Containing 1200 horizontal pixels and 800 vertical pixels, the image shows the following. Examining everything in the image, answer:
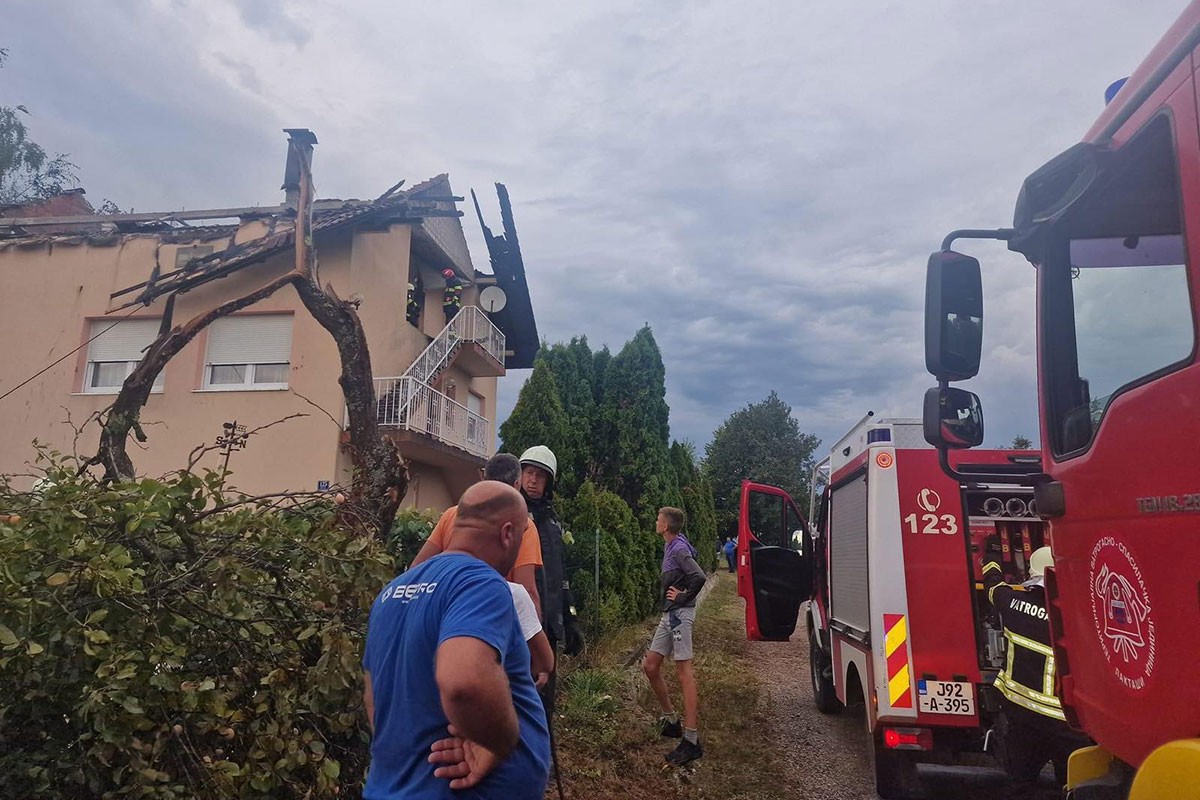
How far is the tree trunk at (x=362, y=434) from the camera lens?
4.42 meters

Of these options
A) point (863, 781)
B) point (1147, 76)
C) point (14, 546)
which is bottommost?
point (863, 781)

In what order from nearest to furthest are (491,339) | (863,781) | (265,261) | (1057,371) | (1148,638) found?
(1148,638), (1057,371), (863,781), (265,261), (491,339)

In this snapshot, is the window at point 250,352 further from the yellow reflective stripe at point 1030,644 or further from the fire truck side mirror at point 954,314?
the fire truck side mirror at point 954,314

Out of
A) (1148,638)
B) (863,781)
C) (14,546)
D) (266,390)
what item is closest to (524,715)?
(1148,638)

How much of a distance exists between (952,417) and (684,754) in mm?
3906

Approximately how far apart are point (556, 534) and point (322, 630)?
1601 mm

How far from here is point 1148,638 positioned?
201 centimetres

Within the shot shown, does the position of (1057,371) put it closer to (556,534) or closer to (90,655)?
(556,534)

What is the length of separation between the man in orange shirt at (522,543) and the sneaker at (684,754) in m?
2.90

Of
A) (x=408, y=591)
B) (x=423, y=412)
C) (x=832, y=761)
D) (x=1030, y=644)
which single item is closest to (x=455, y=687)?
(x=408, y=591)

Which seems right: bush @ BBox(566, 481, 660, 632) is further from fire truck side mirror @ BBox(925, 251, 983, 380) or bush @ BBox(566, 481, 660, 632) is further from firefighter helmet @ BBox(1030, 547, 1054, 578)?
fire truck side mirror @ BBox(925, 251, 983, 380)

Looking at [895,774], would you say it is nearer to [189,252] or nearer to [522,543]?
[522,543]

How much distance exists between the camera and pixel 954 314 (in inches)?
109

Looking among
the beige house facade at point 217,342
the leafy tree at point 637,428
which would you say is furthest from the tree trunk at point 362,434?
the leafy tree at point 637,428
